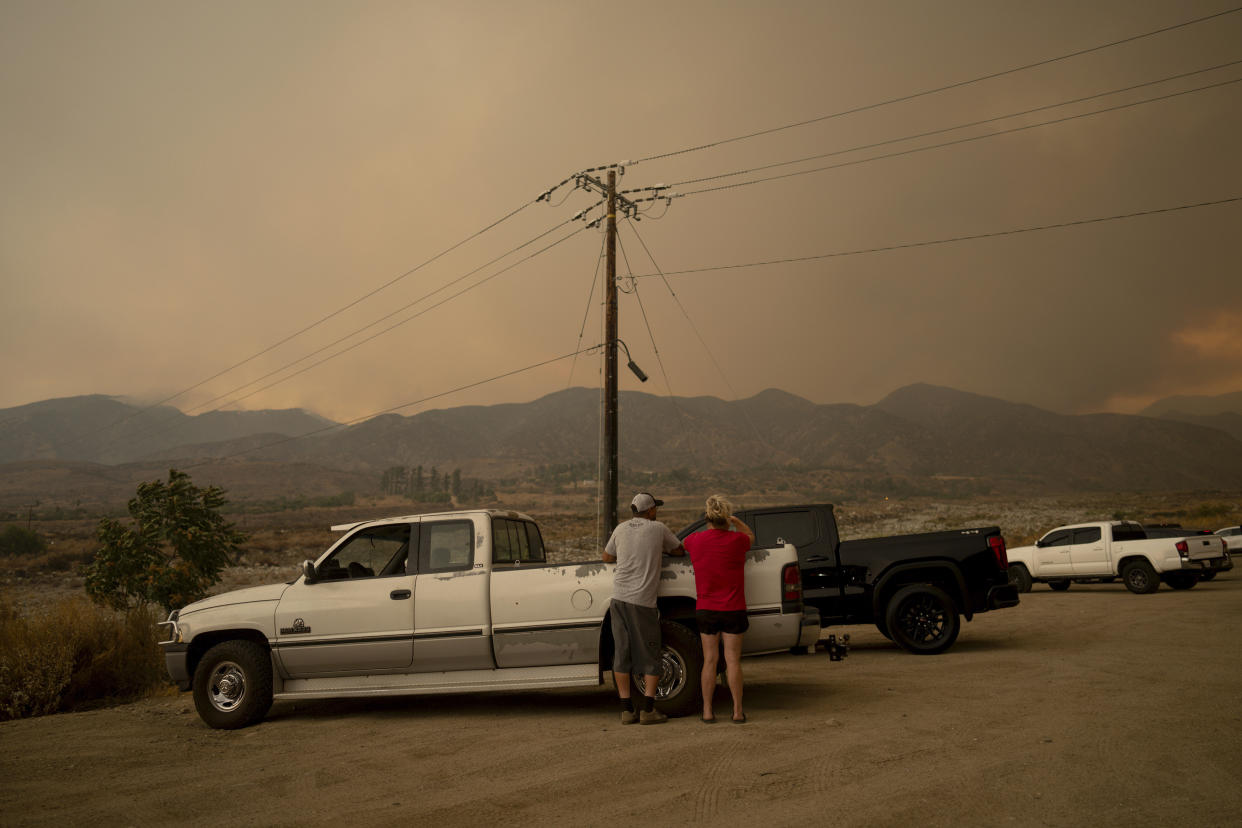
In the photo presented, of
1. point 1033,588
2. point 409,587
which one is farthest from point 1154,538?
point 409,587

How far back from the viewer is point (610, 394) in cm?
1948

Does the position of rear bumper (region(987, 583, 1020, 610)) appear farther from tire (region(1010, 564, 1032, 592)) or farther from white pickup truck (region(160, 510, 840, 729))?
tire (region(1010, 564, 1032, 592))

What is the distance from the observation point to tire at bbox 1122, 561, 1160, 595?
771 inches

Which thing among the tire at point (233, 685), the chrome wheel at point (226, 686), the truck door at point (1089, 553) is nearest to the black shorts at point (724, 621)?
the tire at point (233, 685)

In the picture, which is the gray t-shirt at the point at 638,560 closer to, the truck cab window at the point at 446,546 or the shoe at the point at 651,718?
the shoe at the point at 651,718

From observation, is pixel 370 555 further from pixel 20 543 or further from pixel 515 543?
pixel 20 543

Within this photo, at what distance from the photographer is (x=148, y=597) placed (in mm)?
16359

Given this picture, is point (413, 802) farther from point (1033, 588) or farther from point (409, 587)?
point (1033, 588)

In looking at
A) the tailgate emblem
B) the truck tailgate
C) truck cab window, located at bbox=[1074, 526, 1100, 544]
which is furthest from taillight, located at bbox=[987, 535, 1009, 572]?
truck cab window, located at bbox=[1074, 526, 1100, 544]

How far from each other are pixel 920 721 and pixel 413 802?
171 inches

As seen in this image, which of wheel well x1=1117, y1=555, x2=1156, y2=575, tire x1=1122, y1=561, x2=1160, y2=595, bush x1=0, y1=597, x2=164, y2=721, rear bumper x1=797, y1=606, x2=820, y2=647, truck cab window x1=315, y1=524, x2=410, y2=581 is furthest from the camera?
wheel well x1=1117, y1=555, x2=1156, y2=575

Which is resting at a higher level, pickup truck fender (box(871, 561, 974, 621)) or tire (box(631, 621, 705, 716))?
pickup truck fender (box(871, 561, 974, 621))

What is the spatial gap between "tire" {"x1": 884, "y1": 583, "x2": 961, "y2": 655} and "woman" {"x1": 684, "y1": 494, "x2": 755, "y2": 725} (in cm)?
511

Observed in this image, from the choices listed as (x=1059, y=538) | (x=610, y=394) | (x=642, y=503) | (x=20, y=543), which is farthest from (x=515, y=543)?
(x=20, y=543)
